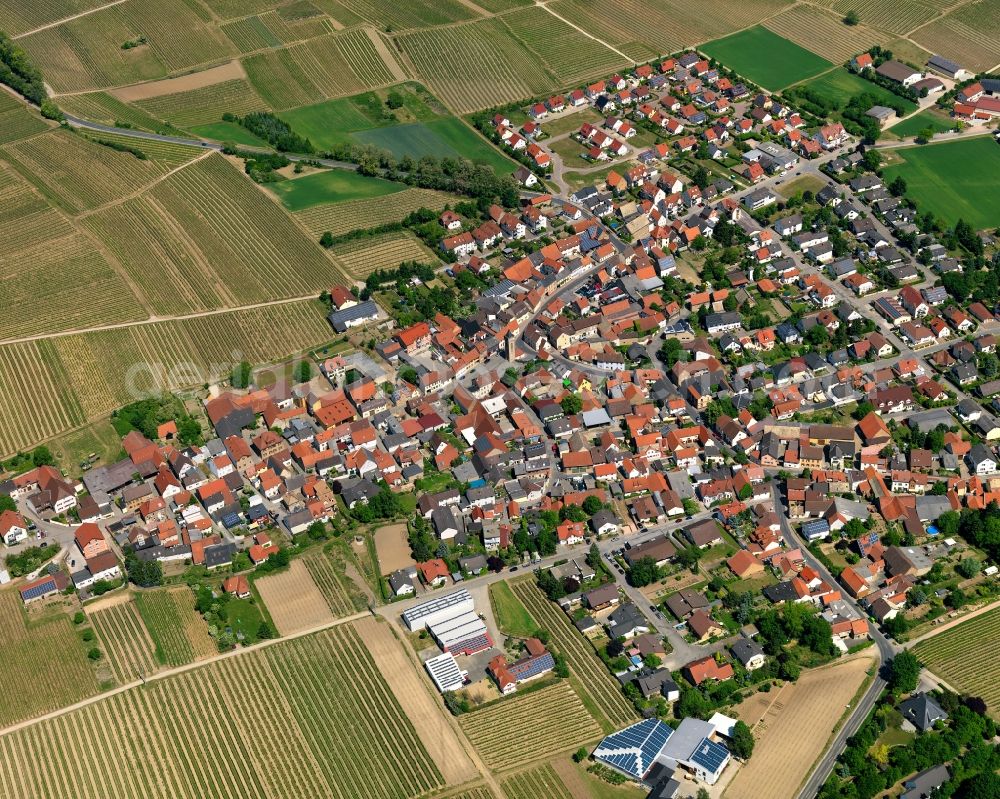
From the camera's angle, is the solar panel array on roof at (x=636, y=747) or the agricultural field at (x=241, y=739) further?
the agricultural field at (x=241, y=739)

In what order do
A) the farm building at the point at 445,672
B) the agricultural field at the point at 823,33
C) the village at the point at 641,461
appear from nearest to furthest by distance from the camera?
the farm building at the point at 445,672, the village at the point at 641,461, the agricultural field at the point at 823,33

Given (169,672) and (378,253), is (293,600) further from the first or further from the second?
(378,253)

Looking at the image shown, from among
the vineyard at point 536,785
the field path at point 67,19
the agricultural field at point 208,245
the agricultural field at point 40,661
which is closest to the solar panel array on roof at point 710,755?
the vineyard at point 536,785

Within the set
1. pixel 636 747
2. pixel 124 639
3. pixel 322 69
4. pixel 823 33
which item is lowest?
pixel 124 639

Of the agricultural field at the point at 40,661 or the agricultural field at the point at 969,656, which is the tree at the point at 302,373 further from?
the agricultural field at the point at 969,656

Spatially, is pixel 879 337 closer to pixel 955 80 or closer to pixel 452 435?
pixel 452 435

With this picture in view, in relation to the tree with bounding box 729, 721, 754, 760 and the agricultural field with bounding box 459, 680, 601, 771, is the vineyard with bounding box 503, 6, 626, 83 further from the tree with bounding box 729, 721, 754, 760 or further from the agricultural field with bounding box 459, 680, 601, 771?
the tree with bounding box 729, 721, 754, 760

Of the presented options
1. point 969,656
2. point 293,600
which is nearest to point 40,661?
point 293,600
